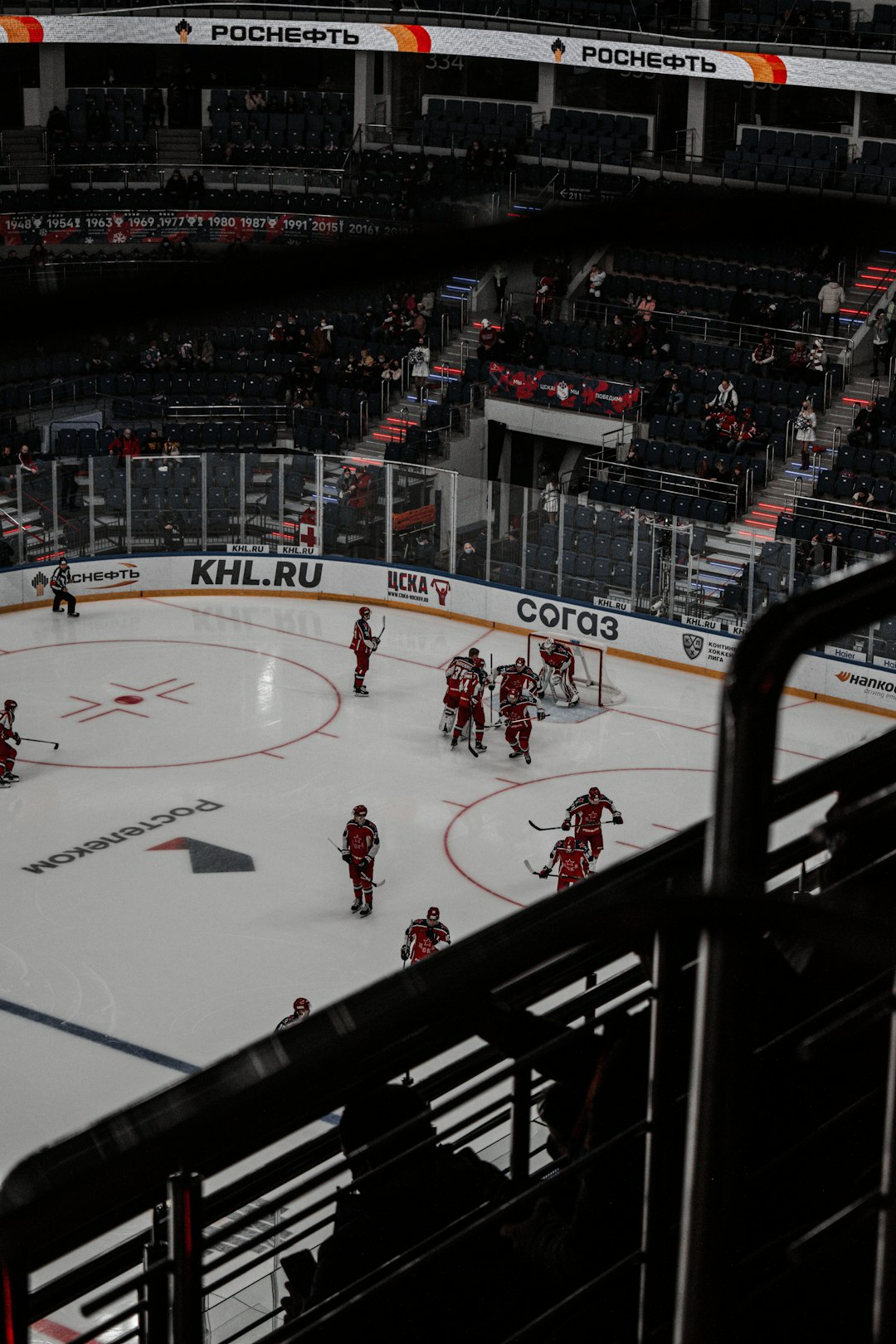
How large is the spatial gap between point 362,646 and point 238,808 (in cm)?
412

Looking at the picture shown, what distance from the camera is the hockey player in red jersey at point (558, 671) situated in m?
24.9

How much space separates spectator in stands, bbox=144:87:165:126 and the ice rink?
1556 centimetres

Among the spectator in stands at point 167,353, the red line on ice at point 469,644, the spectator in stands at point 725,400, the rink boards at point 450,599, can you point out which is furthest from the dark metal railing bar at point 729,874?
the spectator in stands at point 167,353

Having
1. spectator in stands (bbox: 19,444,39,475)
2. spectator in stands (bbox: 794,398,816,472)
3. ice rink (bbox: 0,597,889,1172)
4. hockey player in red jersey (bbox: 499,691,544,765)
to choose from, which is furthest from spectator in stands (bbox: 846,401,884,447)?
spectator in stands (bbox: 19,444,39,475)

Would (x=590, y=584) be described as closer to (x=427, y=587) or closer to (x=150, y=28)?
(x=427, y=587)

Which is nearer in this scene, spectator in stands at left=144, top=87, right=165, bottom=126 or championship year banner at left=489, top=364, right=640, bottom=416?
championship year banner at left=489, top=364, right=640, bottom=416

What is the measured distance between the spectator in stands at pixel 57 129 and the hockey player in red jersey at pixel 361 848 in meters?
26.3

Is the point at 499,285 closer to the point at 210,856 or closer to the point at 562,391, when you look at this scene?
the point at 562,391

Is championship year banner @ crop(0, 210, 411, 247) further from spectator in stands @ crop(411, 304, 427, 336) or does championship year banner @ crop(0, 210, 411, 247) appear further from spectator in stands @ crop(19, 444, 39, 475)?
spectator in stands @ crop(19, 444, 39, 475)

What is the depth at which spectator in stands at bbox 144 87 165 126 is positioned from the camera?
1602 inches

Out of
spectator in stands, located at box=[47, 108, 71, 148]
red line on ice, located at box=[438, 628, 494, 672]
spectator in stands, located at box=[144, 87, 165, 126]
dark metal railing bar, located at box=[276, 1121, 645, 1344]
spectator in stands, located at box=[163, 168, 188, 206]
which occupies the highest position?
spectator in stands, located at box=[144, 87, 165, 126]

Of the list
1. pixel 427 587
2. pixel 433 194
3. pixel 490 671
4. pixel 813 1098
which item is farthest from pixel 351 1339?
pixel 433 194

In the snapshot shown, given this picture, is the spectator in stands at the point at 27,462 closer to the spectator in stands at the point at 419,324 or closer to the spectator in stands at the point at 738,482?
the spectator in stands at the point at 419,324

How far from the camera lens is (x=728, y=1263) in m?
1.86
